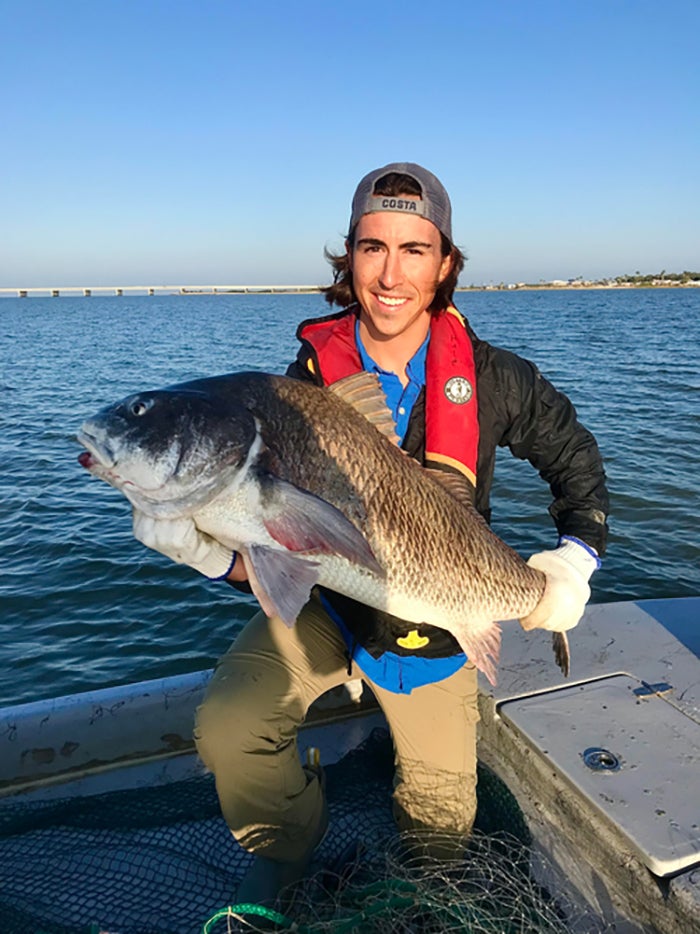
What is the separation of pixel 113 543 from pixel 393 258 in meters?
7.90

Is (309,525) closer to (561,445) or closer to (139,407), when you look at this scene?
(139,407)

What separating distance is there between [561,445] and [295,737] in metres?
2.03

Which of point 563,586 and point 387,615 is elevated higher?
point 563,586

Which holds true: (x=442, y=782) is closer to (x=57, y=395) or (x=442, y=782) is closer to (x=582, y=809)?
(x=582, y=809)

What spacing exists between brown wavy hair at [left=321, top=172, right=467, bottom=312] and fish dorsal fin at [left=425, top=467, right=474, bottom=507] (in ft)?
3.45

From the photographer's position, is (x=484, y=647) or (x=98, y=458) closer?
(x=98, y=458)

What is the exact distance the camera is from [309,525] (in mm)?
2654

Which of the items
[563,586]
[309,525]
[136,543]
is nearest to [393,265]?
[309,525]

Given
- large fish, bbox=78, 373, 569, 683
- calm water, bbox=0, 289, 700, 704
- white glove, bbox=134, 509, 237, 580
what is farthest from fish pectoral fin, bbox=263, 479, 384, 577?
calm water, bbox=0, 289, 700, 704

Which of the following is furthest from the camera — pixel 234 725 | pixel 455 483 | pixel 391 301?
pixel 391 301

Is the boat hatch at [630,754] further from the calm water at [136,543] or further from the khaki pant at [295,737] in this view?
the calm water at [136,543]

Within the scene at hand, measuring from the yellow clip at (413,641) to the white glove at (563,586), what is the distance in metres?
0.49

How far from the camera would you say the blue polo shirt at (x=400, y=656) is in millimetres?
3357

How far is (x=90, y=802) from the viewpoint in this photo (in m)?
3.73
